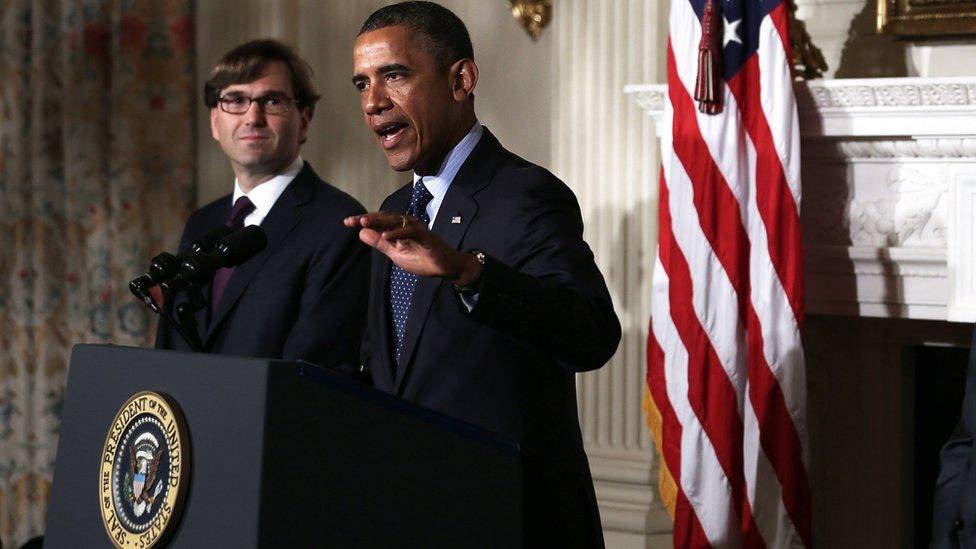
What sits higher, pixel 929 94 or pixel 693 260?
pixel 929 94

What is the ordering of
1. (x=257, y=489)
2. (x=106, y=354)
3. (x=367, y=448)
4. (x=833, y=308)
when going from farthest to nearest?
(x=833, y=308) < (x=106, y=354) < (x=367, y=448) < (x=257, y=489)

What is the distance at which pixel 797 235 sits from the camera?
3.30 meters

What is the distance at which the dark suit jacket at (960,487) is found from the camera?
7.98 ft

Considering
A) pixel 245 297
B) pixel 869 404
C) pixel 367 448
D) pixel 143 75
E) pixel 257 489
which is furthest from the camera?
pixel 143 75

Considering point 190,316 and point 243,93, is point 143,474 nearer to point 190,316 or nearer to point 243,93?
point 190,316

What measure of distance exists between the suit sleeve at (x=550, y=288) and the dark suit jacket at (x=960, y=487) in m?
1.02

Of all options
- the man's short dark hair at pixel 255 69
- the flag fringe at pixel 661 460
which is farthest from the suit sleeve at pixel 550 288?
the flag fringe at pixel 661 460

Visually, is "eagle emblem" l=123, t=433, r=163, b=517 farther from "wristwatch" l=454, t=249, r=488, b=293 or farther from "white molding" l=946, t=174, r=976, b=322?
"white molding" l=946, t=174, r=976, b=322

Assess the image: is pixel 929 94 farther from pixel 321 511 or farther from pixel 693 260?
pixel 321 511

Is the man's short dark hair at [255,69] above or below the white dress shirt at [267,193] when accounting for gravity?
above

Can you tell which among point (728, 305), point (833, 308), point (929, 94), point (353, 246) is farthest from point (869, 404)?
point (353, 246)

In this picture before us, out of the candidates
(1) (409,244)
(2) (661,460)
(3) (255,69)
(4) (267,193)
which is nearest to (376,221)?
(1) (409,244)

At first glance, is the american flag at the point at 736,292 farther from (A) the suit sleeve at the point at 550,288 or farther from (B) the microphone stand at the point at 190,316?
(B) the microphone stand at the point at 190,316

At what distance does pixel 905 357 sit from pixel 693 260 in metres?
0.95
